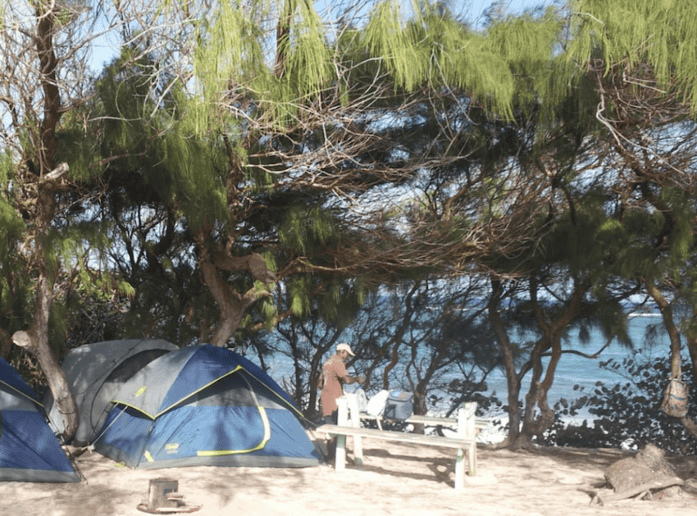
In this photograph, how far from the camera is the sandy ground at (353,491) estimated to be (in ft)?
15.3

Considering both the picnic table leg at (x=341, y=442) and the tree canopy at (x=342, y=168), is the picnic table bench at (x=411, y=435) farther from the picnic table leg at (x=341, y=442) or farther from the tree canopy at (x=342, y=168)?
the tree canopy at (x=342, y=168)

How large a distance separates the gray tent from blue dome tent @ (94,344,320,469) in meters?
0.28

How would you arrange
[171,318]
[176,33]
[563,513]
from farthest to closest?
[171,318] → [563,513] → [176,33]

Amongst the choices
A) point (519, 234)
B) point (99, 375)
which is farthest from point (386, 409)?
point (99, 375)

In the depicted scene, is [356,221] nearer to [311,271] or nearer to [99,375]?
[311,271]

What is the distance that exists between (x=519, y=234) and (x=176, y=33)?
3700mm

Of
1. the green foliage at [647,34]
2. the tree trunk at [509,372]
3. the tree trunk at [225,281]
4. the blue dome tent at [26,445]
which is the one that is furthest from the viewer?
the tree trunk at [509,372]

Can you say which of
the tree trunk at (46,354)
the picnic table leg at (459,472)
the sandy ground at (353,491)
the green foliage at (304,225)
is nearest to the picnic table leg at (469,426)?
the sandy ground at (353,491)

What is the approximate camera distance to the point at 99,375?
6.88m

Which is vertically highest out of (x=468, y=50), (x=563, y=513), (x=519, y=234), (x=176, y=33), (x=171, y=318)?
(x=468, y=50)

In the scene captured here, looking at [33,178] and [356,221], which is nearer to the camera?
[33,178]

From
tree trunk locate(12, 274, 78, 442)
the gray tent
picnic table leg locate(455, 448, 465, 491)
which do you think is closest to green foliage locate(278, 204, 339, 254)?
the gray tent

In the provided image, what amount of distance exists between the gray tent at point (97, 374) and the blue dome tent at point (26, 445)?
1.06 metres

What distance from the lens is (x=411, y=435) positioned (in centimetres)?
556
